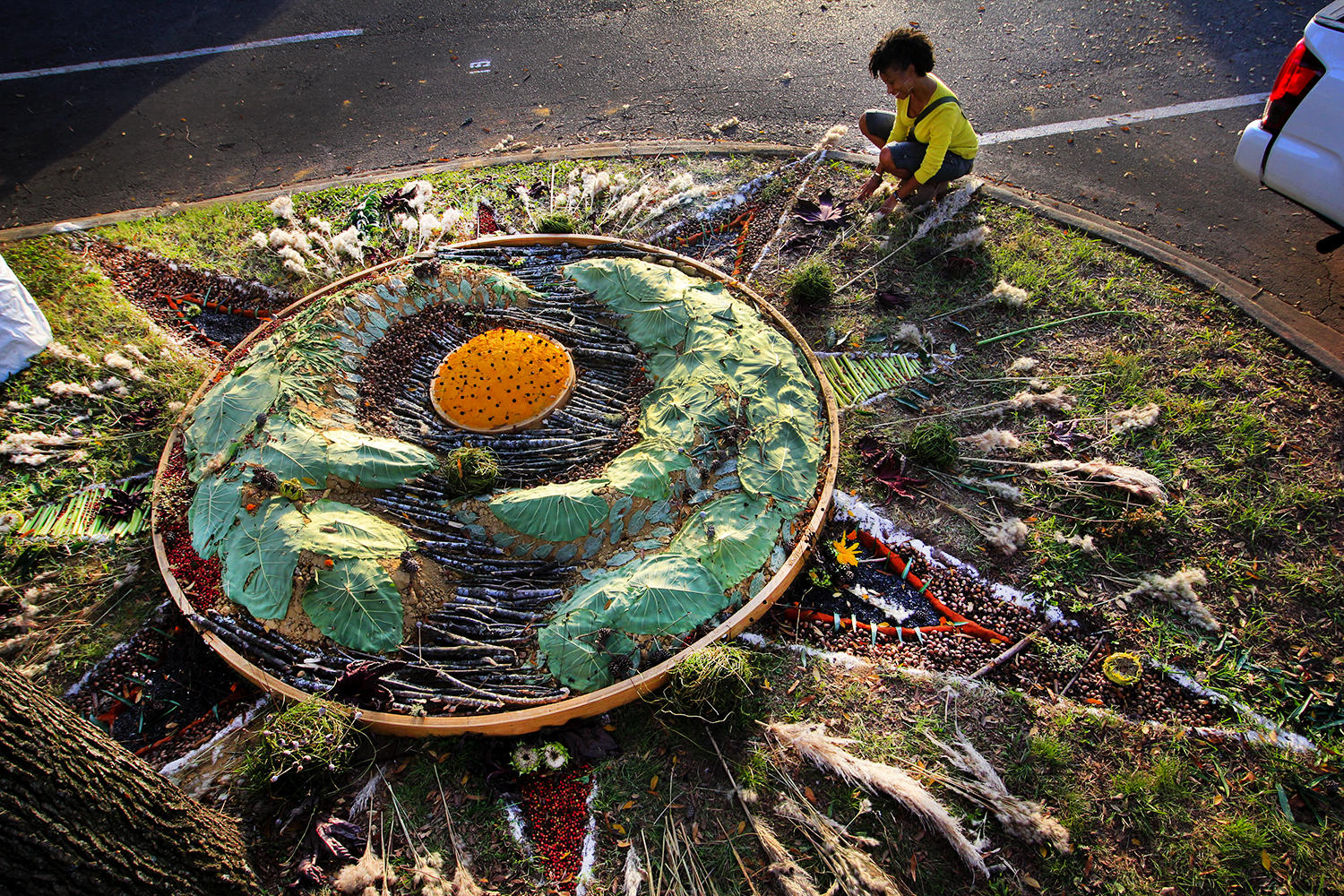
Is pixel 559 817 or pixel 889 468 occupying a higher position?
pixel 889 468

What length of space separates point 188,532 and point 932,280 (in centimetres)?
663

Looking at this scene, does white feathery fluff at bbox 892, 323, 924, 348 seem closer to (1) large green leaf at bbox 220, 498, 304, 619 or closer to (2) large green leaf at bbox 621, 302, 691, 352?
(2) large green leaf at bbox 621, 302, 691, 352

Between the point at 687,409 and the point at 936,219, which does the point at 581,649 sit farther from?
the point at 936,219

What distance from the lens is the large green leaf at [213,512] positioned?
455 centimetres

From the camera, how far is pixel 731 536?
14.8 ft

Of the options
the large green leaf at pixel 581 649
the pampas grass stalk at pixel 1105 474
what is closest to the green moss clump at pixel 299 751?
the large green leaf at pixel 581 649

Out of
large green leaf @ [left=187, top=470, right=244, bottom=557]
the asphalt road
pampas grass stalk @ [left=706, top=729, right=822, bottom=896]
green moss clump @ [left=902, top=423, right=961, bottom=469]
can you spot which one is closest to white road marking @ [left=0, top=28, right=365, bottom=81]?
the asphalt road

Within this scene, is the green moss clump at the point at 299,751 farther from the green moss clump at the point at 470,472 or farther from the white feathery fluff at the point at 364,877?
the green moss clump at the point at 470,472

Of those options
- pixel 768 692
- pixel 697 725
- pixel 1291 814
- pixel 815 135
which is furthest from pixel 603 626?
pixel 815 135

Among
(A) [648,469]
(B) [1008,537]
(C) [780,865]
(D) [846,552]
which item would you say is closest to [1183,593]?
(B) [1008,537]

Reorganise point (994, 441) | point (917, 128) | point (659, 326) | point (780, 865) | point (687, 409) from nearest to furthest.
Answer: point (780, 865), point (687, 409), point (994, 441), point (659, 326), point (917, 128)

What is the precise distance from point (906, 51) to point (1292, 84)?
312cm

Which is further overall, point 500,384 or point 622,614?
point 500,384

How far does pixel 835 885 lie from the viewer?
338 centimetres
